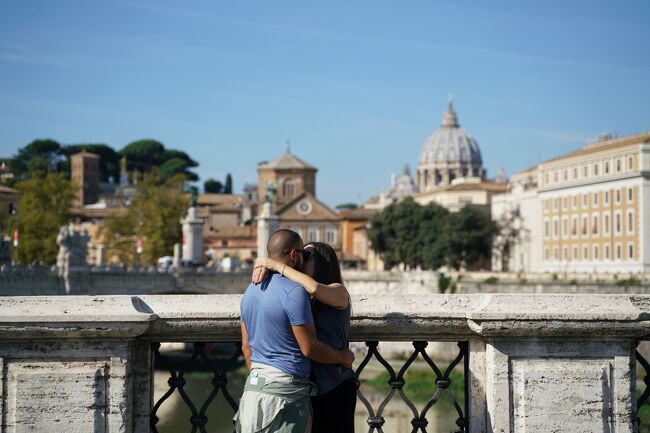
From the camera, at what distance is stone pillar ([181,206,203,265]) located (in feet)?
217

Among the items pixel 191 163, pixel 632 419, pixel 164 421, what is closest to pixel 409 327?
pixel 632 419

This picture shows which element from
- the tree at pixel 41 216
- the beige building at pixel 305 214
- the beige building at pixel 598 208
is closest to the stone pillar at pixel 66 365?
the tree at pixel 41 216

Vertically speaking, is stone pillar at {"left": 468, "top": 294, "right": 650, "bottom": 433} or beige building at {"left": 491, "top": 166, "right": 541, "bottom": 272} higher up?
beige building at {"left": 491, "top": 166, "right": 541, "bottom": 272}

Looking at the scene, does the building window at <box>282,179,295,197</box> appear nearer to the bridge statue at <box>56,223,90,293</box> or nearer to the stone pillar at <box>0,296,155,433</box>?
the bridge statue at <box>56,223,90,293</box>

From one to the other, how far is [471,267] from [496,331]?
81193 millimetres

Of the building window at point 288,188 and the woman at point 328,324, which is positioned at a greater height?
the building window at point 288,188

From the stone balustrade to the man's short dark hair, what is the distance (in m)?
0.41

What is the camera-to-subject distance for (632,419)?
548 cm

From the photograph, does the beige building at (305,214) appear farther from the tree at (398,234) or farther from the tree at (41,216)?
the tree at (41,216)

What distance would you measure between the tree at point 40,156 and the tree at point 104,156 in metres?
1.86

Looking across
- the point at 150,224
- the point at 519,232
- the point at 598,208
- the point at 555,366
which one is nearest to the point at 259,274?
the point at 555,366

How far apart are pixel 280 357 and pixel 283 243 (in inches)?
20.6

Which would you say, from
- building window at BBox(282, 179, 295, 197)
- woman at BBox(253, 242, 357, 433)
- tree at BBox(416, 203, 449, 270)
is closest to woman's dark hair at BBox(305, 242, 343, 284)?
woman at BBox(253, 242, 357, 433)

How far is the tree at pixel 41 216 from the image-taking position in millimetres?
63188
